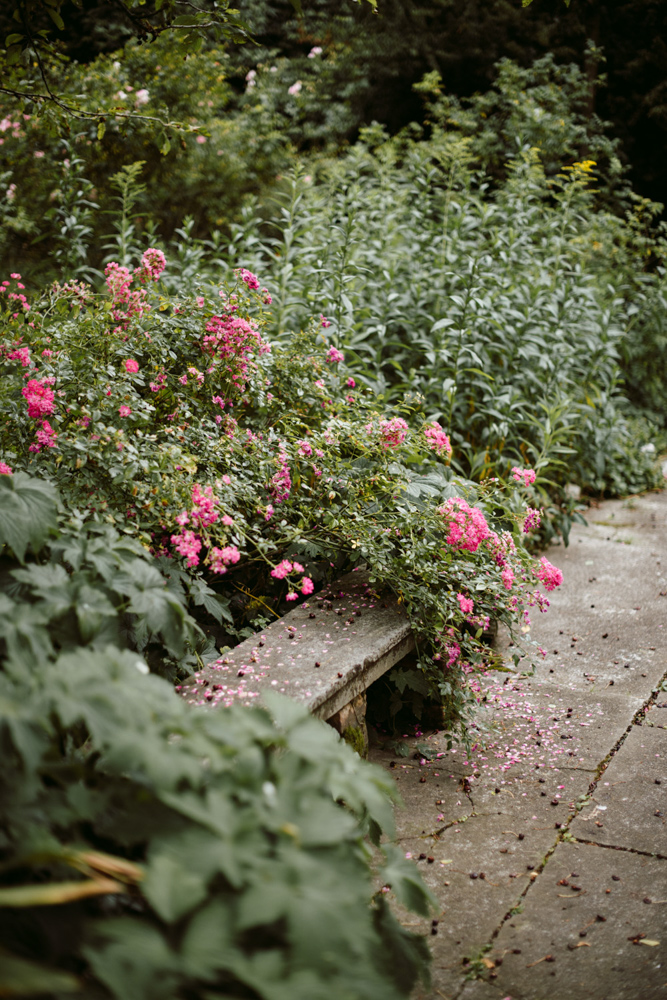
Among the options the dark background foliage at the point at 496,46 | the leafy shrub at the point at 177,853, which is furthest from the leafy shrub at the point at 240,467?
the dark background foliage at the point at 496,46

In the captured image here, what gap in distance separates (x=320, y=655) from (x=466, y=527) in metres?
0.59

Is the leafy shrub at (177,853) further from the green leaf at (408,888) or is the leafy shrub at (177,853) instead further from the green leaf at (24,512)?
the green leaf at (24,512)

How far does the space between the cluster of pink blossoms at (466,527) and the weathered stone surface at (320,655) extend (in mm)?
308

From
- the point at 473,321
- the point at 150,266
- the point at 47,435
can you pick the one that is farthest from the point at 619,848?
the point at 473,321

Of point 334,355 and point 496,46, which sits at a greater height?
point 496,46

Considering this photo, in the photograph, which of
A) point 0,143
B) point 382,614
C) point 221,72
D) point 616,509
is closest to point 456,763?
point 382,614

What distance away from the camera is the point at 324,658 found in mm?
2234

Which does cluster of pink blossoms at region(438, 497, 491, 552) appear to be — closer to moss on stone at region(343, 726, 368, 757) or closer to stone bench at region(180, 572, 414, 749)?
stone bench at region(180, 572, 414, 749)

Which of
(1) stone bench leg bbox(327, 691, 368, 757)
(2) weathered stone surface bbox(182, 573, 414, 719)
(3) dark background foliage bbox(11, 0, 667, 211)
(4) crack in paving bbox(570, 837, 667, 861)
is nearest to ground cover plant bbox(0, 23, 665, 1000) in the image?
(2) weathered stone surface bbox(182, 573, 414, 719)

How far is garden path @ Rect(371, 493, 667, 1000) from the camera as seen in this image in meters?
1.74

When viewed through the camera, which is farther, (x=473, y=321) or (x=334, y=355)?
(x=473, y=321)

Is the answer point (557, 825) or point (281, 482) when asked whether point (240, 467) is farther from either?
point (557, 825)

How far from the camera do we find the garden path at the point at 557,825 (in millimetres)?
1738

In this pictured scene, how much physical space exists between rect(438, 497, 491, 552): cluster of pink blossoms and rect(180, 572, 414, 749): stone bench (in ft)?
1.01
